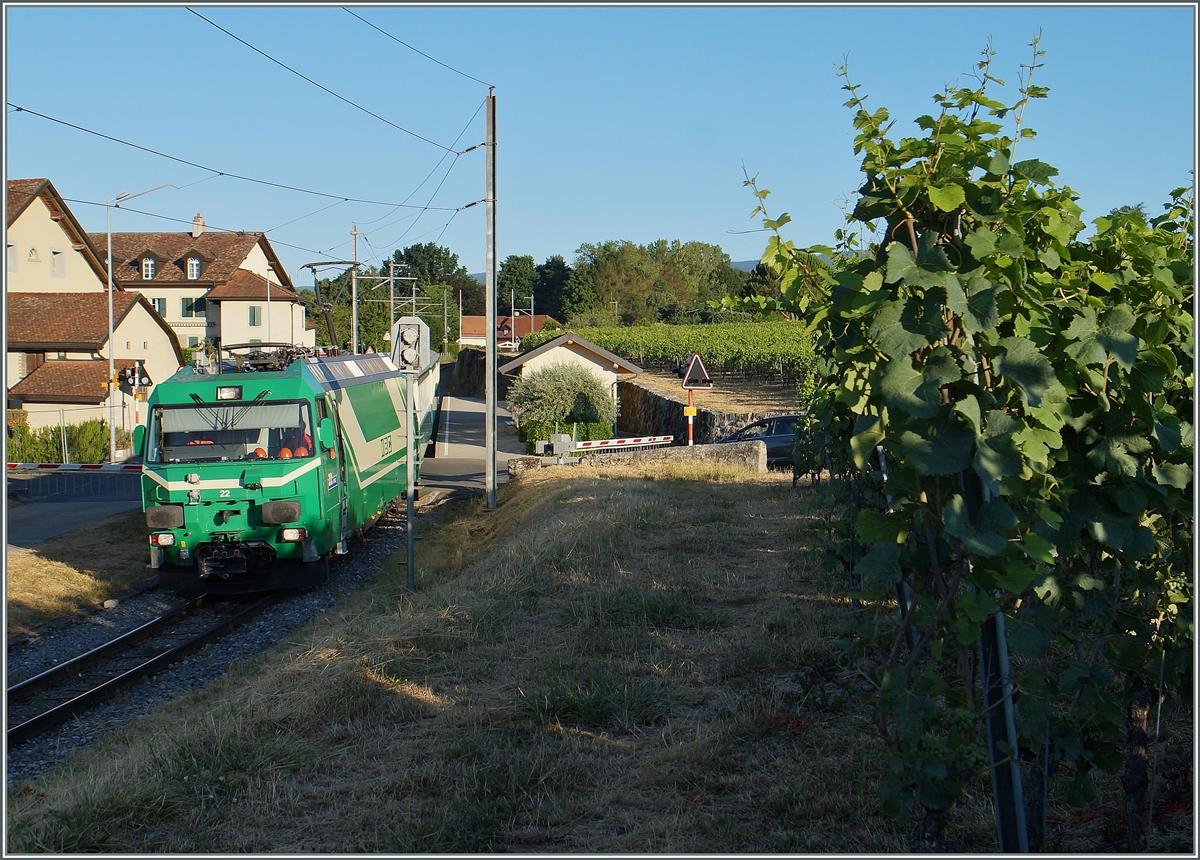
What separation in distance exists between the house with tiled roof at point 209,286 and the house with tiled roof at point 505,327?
116ft

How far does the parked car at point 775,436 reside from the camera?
24203 millimetres

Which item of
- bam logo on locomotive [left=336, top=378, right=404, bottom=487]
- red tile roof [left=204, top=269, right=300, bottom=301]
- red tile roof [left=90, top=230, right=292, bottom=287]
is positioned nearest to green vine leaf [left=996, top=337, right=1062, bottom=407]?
bam logo on locomotive [left=336, top=378, right=404, bottom=487]

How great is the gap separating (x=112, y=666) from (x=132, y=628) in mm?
1859

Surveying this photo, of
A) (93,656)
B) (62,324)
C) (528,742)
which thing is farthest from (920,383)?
(62,324)

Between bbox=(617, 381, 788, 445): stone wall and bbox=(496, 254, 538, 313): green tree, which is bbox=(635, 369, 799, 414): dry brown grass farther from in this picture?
bbox=(496, 254, 538, 313): green tree

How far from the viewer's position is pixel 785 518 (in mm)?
14078

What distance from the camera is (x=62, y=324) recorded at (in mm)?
39500

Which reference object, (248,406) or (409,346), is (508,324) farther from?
(409,346)

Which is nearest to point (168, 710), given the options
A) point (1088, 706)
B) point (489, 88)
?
point (1088, 706)

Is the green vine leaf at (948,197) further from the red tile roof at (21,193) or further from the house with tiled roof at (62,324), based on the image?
the red tile roof at (21,193)

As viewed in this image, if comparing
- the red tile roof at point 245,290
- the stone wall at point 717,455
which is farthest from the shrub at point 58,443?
the stone wall at point 717,455

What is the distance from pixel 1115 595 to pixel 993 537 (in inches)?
56.2

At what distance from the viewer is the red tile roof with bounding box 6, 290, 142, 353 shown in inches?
1515

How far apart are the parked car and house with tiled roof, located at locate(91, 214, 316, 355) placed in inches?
1451
